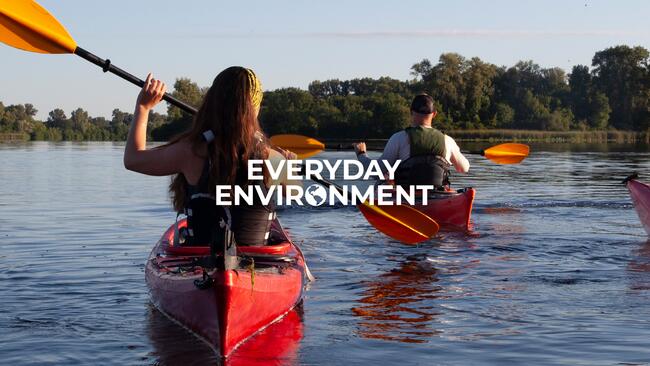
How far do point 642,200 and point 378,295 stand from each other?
473 centimetres

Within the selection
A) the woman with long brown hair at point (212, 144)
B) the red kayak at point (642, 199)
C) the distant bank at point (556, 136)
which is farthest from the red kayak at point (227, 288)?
the distant bank at point (556, 136)

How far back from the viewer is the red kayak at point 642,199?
10.5 metres

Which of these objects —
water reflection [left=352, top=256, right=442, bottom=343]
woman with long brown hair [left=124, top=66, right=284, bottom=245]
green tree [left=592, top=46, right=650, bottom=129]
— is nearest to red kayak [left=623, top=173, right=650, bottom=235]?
water reflection [left=352, top=256, right=442, bottom=343]

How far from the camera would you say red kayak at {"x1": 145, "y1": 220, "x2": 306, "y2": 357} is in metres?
4.85

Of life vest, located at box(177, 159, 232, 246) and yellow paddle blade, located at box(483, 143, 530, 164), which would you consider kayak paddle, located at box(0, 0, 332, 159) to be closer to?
life vest, located at box(177, 159, 232, 246)

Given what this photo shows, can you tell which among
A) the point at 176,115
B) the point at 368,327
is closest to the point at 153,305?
the point at 368,327

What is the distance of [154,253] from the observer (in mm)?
6551

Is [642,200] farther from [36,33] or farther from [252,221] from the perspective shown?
[36,33]

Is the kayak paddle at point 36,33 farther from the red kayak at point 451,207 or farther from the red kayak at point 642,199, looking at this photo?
the red kayak at point 642,199

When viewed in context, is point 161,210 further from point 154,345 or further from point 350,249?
point 154,345

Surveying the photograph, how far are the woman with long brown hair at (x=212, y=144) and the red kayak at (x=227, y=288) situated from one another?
0.27 meters

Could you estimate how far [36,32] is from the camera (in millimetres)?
6156

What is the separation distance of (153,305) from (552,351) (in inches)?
109

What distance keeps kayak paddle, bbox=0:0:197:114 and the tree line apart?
75.9 m
